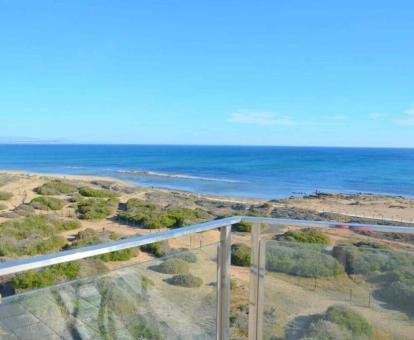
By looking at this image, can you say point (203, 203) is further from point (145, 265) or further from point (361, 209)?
point (145, 265)

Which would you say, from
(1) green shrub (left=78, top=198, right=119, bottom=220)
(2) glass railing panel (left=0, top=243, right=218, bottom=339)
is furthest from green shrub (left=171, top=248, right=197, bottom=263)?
(1) green shrub (left=78, top=198, right=119, bottom=220)

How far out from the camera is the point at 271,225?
2174 millimetres

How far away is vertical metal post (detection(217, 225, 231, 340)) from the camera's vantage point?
218 centimetres

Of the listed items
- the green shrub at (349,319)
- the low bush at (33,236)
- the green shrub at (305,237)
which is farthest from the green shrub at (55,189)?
the green shrub at (349,319)

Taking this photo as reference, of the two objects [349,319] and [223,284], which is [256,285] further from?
[349,319]

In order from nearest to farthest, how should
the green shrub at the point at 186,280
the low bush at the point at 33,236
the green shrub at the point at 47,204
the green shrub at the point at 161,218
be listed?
the green shrub at the point at 186,280, the low bush at the point at 33,236, the green shrub at the point at 161,218, the green shrub at the point at 47,204

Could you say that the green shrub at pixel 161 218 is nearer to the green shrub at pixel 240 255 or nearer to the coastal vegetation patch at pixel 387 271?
the green shrub at pixel 240 255

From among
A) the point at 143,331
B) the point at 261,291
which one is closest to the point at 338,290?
the point at 261,291

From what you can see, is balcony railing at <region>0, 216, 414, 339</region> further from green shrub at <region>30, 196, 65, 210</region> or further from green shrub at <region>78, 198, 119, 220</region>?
green shrub at <region>30, 196, 65, 210</region>

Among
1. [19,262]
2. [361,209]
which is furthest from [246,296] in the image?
[361,209]

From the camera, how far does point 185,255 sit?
2008mm

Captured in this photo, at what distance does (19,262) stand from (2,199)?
17.7 meters

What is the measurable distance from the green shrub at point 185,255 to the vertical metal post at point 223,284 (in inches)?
7.3

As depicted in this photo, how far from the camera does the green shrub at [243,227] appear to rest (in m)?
2.25
